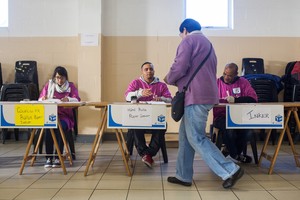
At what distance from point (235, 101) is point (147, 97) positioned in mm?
941

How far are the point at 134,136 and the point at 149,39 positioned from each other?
7.19ft

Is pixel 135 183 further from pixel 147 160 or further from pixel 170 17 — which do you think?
pixel 170 17

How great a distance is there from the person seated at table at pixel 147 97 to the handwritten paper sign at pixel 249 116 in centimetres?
74

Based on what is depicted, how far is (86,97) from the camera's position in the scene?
5016mm

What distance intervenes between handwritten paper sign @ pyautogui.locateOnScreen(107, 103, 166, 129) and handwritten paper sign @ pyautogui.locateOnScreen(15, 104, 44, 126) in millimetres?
629

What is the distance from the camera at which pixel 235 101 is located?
332 cm

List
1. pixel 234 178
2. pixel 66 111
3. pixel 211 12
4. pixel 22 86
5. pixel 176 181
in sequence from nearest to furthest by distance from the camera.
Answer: pixel 234 178, pixel 176 181, pixel 66 111, pixel 22 86, pixel 211 12

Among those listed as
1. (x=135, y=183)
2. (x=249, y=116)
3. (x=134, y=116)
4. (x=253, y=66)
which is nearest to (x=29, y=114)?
(x=134, y=116)

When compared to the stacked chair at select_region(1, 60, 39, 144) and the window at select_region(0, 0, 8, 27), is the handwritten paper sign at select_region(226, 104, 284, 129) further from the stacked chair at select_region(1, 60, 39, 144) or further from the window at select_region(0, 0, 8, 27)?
the window at select_region(0, 0, 8, 27)

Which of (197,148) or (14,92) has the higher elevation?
(14,92)

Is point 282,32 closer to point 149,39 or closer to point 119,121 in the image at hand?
point 149,39

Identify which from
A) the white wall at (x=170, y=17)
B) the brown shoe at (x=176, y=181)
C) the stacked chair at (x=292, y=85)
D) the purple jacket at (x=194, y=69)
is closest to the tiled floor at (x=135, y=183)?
the brown shoe at (x=176, y=181)

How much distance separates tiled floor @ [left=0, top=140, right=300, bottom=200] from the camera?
2455mm

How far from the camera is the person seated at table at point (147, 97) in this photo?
11.1 ft
